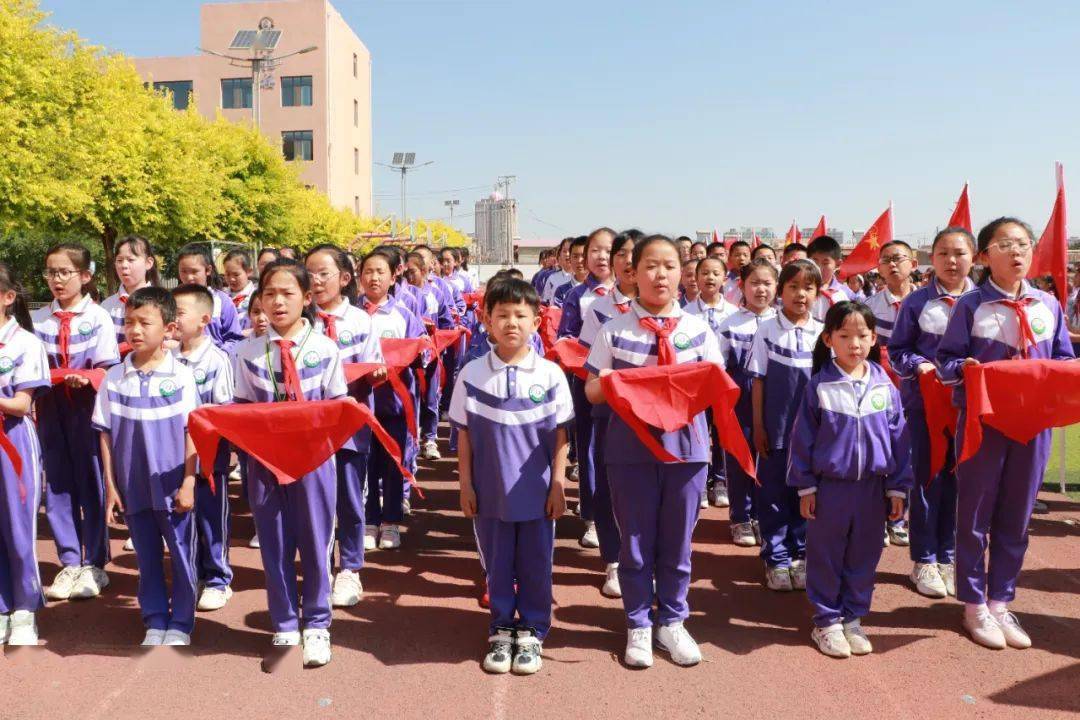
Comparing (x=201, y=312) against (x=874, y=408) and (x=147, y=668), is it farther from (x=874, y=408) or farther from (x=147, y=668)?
(x=874, y=408)

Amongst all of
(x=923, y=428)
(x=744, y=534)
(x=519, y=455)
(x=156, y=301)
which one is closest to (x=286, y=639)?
(x=519, y=455)

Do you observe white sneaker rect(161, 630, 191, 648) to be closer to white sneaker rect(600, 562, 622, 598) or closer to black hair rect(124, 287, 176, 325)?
black hair rect(124, 287, 176, 325)

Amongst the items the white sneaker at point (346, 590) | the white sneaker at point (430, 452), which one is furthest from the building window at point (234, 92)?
the white sneaker at point (346, 590)

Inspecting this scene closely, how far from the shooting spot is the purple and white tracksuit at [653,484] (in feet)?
12.4

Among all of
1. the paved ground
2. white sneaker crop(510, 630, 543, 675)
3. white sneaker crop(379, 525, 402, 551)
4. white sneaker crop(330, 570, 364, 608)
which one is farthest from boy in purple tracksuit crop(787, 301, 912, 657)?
white sneaker crop(379, 525, 402, 551)

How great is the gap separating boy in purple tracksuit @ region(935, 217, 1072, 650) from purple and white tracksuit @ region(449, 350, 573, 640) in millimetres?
1898

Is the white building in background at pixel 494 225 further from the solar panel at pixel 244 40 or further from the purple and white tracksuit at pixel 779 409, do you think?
the purple and white tracksuit at pixel 779 409

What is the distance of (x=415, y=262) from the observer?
27.4ft

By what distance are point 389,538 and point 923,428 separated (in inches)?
126

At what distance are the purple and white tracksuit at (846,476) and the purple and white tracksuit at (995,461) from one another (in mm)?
367

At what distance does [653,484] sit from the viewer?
382cm

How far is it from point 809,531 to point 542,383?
4.66ft

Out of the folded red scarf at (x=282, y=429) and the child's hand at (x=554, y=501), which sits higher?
the folded red scarf at (x=282, y=429)

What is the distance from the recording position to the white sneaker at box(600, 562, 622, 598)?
4.64 metres
